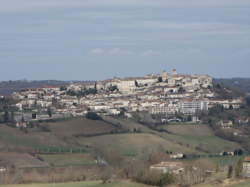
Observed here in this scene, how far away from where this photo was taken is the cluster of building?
351 feet

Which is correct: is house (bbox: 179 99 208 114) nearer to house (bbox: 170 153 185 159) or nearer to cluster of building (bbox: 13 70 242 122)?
cluster of building (bbox: 13 70 242 122)

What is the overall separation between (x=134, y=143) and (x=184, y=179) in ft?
99.9

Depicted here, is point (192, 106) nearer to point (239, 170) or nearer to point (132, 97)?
point (132, 97)

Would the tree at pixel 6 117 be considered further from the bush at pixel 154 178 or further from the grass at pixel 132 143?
the bush at pixel 154 178

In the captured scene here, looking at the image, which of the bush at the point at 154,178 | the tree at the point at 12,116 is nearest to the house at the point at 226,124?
the tree at the point at 12,116

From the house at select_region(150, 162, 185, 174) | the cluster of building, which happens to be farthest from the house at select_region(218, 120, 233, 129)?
the house at select_region(150, 162, 185, 174)

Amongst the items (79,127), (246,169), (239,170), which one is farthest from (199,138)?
(239,170)

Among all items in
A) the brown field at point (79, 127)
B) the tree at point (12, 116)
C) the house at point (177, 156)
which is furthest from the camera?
the tree at point (12, 116)

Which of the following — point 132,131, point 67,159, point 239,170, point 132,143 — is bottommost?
point 67,159

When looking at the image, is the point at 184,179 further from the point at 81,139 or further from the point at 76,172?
the point at 81,139

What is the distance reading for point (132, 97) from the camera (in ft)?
421

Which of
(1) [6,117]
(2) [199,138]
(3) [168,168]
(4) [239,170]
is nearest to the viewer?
(4) [239,170]

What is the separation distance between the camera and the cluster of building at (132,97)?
107 metres

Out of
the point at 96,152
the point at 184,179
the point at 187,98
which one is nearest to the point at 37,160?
the point at 96,152
